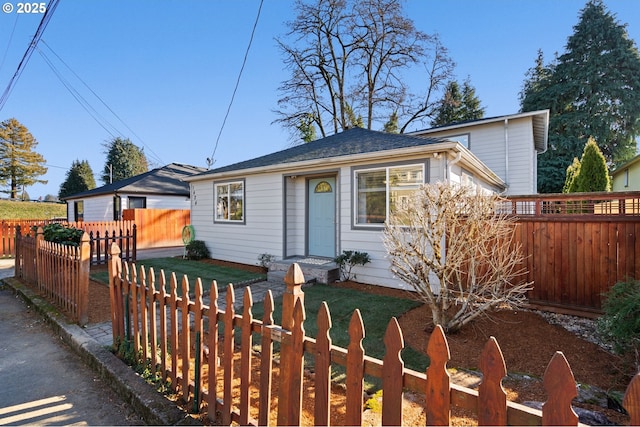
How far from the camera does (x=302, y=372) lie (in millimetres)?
1688

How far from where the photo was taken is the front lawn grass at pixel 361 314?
337 cm

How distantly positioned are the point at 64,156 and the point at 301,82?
1262 inches

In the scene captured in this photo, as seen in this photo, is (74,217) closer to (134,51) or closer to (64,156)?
(134,51)

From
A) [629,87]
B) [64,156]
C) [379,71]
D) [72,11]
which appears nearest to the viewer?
[72,11]

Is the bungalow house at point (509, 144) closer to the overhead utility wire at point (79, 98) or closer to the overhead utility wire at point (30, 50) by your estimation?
the overhead utility wire at point (30, 50)

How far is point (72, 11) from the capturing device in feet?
28.9

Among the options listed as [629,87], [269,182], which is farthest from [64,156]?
[629,87]

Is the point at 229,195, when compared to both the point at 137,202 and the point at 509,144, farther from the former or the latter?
Answer: the point at 509,144

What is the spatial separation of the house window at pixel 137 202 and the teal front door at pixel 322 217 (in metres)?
12.3

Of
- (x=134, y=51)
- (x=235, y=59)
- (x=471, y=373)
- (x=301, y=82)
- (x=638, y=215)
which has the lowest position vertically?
(x=471, y=373)

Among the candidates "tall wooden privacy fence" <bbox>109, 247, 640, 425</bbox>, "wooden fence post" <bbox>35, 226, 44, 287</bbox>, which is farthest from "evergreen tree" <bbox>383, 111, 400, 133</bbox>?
"tall wooden privacy fence" <bbox>109, 247, 640, 425</bbox>

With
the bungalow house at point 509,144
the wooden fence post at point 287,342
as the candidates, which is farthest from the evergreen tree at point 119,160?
the wooden fence post at point 287,342

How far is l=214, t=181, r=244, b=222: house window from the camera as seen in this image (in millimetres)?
9758

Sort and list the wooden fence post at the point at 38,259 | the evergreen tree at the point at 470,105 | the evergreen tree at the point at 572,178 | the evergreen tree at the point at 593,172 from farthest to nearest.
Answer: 1. the evergreen tree at the point at 470,105
2. the evergreen tree at the point at 572,178
3. the evergreen tree at the point at 593,172
4. the wooden fence post at the point at 38,259
